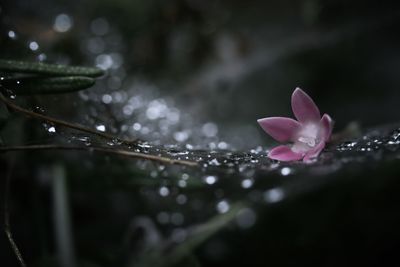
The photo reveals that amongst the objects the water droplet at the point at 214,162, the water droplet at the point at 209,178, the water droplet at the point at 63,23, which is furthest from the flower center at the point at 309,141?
the water droplet at the point at 63,23

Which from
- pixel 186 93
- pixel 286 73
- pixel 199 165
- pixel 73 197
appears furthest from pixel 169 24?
pixel 199 165

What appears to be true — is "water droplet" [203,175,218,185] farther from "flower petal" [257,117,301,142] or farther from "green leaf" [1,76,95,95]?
"green leaf" [1,76,95,95]

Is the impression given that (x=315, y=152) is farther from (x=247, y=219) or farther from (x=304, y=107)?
(x=247, y=219)

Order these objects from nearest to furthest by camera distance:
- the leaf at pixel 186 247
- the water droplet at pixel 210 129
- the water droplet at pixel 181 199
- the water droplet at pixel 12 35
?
the leaf at pixel 186 247, the water droplet at pixel 12 35, the water droplet at pixel 181 199, the water droplet at pixel 210 129

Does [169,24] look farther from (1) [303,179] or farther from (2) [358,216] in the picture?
(2) [358,216]

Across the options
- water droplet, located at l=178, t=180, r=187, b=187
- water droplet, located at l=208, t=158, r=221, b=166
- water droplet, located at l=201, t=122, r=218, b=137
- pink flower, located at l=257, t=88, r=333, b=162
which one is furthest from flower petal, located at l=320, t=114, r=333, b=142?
water droplet, located at l=201, t=122, r=218, b=137

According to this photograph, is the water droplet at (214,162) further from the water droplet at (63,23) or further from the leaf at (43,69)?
the water droplet at (63,23)
